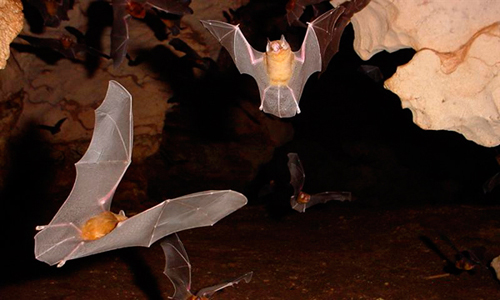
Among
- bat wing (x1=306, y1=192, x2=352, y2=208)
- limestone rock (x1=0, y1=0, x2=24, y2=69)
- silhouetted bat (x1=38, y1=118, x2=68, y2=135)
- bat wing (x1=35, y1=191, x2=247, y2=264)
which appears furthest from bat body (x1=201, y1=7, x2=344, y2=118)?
silhouetted bat (x1=38, y1=118, x2=68, y2=135)

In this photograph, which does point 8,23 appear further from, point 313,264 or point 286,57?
point 313,264

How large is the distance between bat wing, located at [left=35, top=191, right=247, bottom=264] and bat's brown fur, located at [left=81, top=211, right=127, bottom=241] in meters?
0.11

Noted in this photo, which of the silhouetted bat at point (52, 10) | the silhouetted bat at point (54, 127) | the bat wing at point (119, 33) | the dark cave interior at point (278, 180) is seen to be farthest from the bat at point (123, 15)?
the silhouetted bat at point (54, 127)

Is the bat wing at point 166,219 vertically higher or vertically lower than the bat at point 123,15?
lower

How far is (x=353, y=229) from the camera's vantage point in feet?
21.5

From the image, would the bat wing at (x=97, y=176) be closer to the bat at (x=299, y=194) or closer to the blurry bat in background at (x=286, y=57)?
the blurry bat in background at (x=286, y=57)

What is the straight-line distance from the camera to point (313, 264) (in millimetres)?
5273

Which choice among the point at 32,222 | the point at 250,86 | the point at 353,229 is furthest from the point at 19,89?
the point at 353,229

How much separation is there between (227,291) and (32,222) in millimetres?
3326

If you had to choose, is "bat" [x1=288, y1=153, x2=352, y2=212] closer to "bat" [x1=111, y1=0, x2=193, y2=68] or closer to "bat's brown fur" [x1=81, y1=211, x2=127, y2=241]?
"bat" [x1=111, y1=0, x2=193, y2=68]

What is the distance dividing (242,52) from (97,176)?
52.7 inches

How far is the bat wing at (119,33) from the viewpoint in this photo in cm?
448

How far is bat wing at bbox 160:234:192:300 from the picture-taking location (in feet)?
12.4

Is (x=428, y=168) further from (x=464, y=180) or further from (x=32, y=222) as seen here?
(x=32, y=222)
